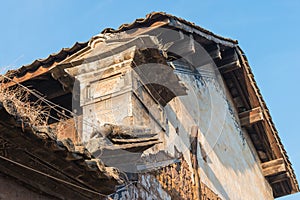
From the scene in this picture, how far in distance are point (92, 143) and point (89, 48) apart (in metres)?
1.97

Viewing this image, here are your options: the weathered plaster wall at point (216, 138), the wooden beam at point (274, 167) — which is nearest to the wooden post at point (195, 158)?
the weathered plaster wall at point (216, 138)

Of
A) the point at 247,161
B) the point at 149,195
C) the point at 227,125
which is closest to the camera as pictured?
the point at 149,195

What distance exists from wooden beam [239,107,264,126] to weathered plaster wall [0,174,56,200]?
25.8 ft

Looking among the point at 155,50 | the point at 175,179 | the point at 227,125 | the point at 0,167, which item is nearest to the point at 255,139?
the point at 227,125

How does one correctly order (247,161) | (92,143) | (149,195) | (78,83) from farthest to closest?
(247,161), (78,83), (149,195), (92,143)

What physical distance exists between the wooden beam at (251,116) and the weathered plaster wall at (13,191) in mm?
7869

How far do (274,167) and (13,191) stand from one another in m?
9.50

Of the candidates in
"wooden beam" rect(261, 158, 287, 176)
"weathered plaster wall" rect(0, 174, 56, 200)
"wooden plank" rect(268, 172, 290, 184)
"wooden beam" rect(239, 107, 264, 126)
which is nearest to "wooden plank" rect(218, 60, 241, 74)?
"wooden beam" rect(239, 107, 264, 126)

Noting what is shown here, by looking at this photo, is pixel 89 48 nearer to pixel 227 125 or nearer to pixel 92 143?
pixel 92 143

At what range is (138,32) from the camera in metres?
6.71

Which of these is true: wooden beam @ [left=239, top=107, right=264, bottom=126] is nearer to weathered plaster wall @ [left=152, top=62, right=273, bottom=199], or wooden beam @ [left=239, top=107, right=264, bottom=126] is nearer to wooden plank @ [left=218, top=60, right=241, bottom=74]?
weathered plaster wall @ [left=152, top=62, right=273, bottom=199]

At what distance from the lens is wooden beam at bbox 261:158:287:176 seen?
1213 cm

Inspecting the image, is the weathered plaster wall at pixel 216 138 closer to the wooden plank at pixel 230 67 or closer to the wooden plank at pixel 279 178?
the wooden plank at pixel 230 67

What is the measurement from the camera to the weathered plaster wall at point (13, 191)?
3.65m
